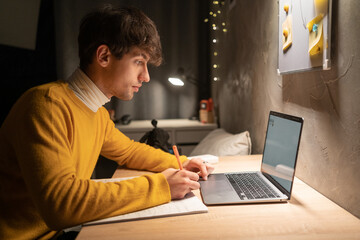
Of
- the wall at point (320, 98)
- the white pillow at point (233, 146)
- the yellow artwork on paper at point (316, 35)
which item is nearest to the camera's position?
the wall at point (320, 98)

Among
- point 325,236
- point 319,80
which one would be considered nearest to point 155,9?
point 319,80

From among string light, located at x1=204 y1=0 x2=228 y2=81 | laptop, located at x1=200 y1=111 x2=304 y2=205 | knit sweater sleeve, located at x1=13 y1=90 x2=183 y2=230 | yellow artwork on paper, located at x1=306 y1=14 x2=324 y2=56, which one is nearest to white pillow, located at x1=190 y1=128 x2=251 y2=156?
laptop, located at x1=200 y1=111 x2=304 y2=205

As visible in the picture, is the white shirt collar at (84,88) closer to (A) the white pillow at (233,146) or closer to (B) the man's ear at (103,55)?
(B) the man's ear at (103,55)

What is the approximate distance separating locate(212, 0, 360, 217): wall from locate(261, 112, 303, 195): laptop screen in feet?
0.40

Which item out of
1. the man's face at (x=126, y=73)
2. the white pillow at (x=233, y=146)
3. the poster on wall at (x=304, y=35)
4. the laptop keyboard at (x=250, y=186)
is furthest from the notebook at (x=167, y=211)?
the white pillow at (x=233, y=146)

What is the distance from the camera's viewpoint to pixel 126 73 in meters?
0.98

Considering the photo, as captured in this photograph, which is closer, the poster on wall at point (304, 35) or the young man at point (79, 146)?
the young man at point (79, 146)

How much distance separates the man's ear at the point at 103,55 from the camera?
0.94 metres

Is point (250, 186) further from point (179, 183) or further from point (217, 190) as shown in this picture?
point (179, 183)

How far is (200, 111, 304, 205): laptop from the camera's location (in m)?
0.87

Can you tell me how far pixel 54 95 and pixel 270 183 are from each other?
0.75 meters

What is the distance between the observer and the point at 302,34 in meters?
1.07

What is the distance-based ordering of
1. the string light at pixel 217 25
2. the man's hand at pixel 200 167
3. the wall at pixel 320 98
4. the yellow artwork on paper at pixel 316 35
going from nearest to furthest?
1. the wall at pixel 320 98
2. the yellow artwork on paper at pixel 316 35
3. the man's hand at pixel 200 167
4. the string light at pixel 217 25

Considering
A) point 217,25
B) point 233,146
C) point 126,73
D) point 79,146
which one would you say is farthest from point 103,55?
point 217,25
